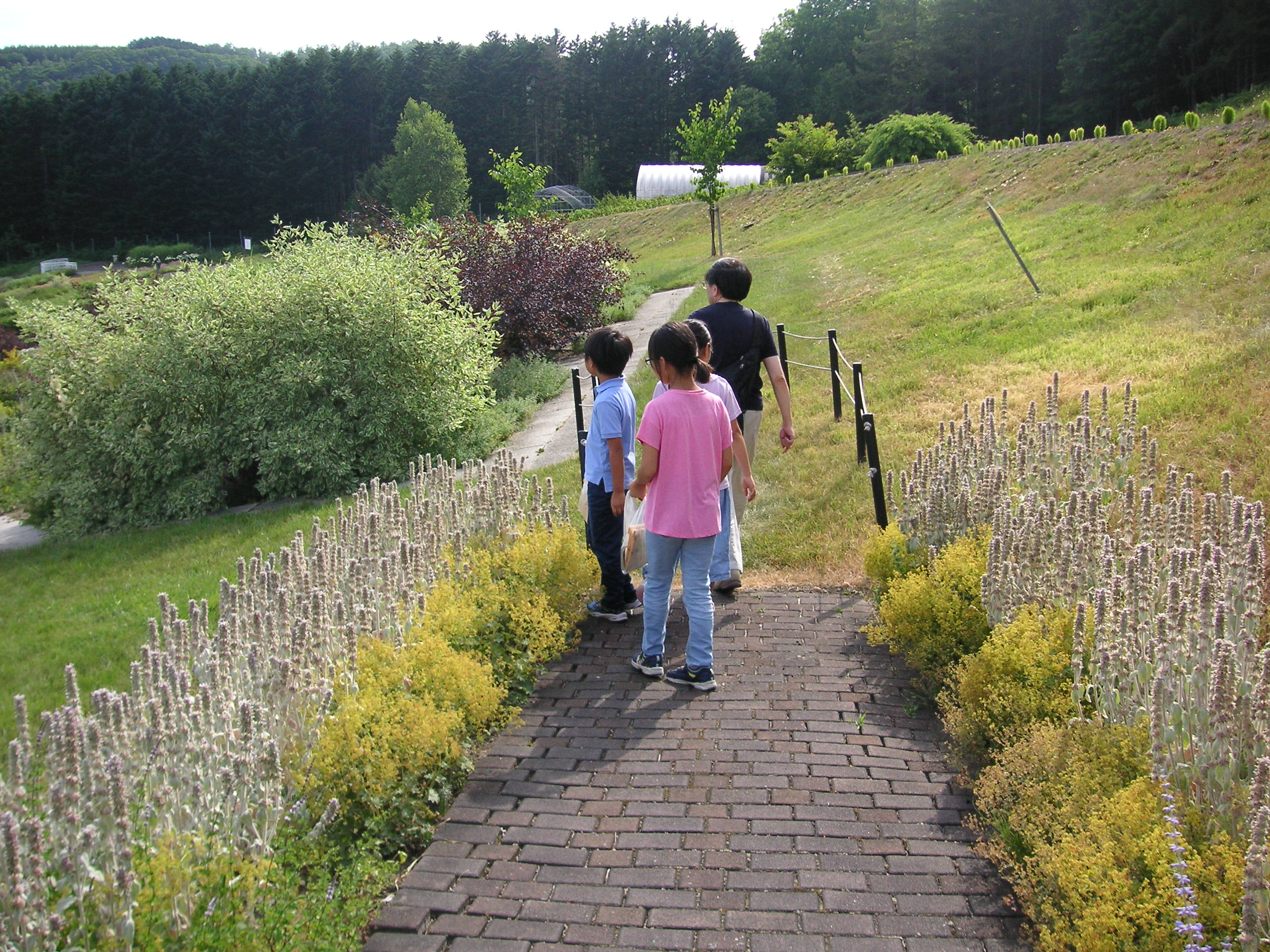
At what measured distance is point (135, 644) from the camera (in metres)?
5.95

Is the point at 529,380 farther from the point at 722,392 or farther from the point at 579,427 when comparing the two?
the point at 722,392

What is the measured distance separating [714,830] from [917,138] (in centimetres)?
3994

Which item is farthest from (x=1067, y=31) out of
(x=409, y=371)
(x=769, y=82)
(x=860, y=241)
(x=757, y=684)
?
(x=757, y=684)

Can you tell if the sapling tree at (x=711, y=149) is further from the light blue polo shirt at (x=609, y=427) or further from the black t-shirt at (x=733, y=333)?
the light blue polo shirt at (x=609, y=427)

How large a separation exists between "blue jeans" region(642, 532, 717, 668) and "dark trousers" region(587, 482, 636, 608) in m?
0.61

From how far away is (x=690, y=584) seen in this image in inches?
198

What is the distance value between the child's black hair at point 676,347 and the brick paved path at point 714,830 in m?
1.72

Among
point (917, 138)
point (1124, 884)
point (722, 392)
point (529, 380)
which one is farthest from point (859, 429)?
point (917, 138)

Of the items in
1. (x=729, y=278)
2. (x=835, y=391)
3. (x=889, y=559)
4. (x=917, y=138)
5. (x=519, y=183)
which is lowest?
(x=889, y=559)

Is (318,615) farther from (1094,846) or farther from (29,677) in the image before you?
(1094,846)

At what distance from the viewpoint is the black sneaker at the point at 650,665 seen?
5.24 meters

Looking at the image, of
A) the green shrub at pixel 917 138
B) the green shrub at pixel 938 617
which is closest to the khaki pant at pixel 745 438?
the green shrub at pixel 938 617

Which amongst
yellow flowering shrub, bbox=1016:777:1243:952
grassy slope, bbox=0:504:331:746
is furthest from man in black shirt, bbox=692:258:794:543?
grassy slope, bbox=0:504:331:746

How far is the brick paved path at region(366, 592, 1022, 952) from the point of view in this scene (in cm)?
320
